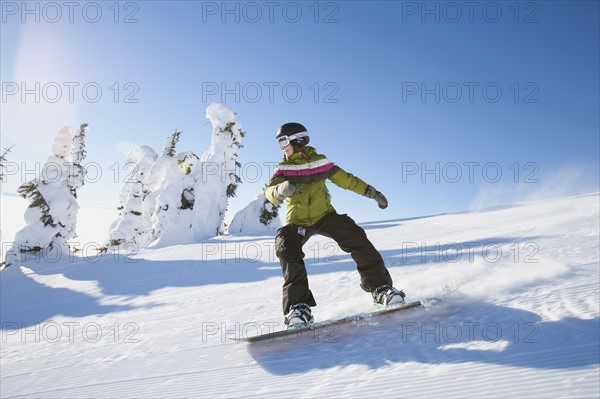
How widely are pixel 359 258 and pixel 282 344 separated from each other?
1.12 meters

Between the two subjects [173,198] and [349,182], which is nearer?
[349,182]

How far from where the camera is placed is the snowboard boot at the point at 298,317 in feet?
10.1

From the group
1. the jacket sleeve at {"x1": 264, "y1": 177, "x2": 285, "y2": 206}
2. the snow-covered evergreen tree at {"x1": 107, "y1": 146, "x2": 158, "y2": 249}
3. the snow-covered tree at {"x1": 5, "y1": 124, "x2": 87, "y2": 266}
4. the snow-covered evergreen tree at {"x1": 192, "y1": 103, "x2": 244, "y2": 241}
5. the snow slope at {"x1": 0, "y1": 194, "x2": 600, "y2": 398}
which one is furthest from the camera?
the snow-covered evergreen tree at {"x1": 107, "y1": 146, "x2": 158, "y2": 249}

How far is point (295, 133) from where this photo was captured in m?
3.73

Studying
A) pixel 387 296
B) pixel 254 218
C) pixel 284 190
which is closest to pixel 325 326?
pixel 387 296

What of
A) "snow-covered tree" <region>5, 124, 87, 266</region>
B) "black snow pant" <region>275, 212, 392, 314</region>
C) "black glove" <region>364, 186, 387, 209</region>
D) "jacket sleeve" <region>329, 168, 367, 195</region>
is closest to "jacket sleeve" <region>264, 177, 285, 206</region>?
"black snow pant" <region>275, 212, 392, 314</region>

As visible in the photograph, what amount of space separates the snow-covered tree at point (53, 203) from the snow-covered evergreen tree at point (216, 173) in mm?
7986

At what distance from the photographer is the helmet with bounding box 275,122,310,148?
3732 millimetres

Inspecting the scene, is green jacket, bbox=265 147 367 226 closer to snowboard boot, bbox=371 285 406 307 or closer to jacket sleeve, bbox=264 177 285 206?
jacket sleeve, bbox=264 177 285 206

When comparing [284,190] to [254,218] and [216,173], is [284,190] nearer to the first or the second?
[216,173]

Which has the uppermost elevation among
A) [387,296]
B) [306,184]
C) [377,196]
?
[306,184]

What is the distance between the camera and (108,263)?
1359cm

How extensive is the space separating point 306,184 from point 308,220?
384mm

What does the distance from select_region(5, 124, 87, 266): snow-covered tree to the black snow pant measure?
23.0 m
